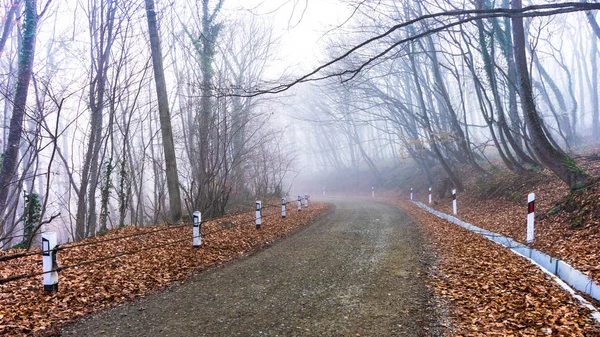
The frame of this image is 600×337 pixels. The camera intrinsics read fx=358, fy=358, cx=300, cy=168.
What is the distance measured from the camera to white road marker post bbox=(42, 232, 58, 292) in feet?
15.9

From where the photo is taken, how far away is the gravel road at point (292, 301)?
3.79 m

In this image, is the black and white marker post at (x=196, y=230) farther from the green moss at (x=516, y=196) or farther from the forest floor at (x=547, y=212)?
the green moss at (x=516, y=196)

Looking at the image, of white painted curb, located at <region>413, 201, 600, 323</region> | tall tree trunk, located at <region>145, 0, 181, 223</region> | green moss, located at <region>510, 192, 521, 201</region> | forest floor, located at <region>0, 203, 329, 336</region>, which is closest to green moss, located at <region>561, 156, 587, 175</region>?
white painted curb, located at <region>413, 201, 600, 323</region>

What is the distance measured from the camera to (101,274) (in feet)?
19.0

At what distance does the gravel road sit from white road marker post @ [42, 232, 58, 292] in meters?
1.15

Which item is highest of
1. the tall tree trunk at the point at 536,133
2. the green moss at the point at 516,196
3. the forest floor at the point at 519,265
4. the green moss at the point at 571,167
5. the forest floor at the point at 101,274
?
the tall tree trunk at the point at 536,133

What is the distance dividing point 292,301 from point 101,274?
131 inches

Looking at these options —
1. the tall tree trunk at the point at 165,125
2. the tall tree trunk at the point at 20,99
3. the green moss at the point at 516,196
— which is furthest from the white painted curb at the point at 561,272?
the tall tree trunk at the point at 20,99

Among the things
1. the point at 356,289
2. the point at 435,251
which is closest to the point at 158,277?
the point at 356,289

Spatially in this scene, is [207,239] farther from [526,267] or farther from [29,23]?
[29,23]

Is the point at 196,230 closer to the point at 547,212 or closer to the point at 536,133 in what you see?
the point at 547,212

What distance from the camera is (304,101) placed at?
132ft

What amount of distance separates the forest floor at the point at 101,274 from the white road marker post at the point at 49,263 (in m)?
0.11

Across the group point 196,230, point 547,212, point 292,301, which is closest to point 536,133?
point 547,212
